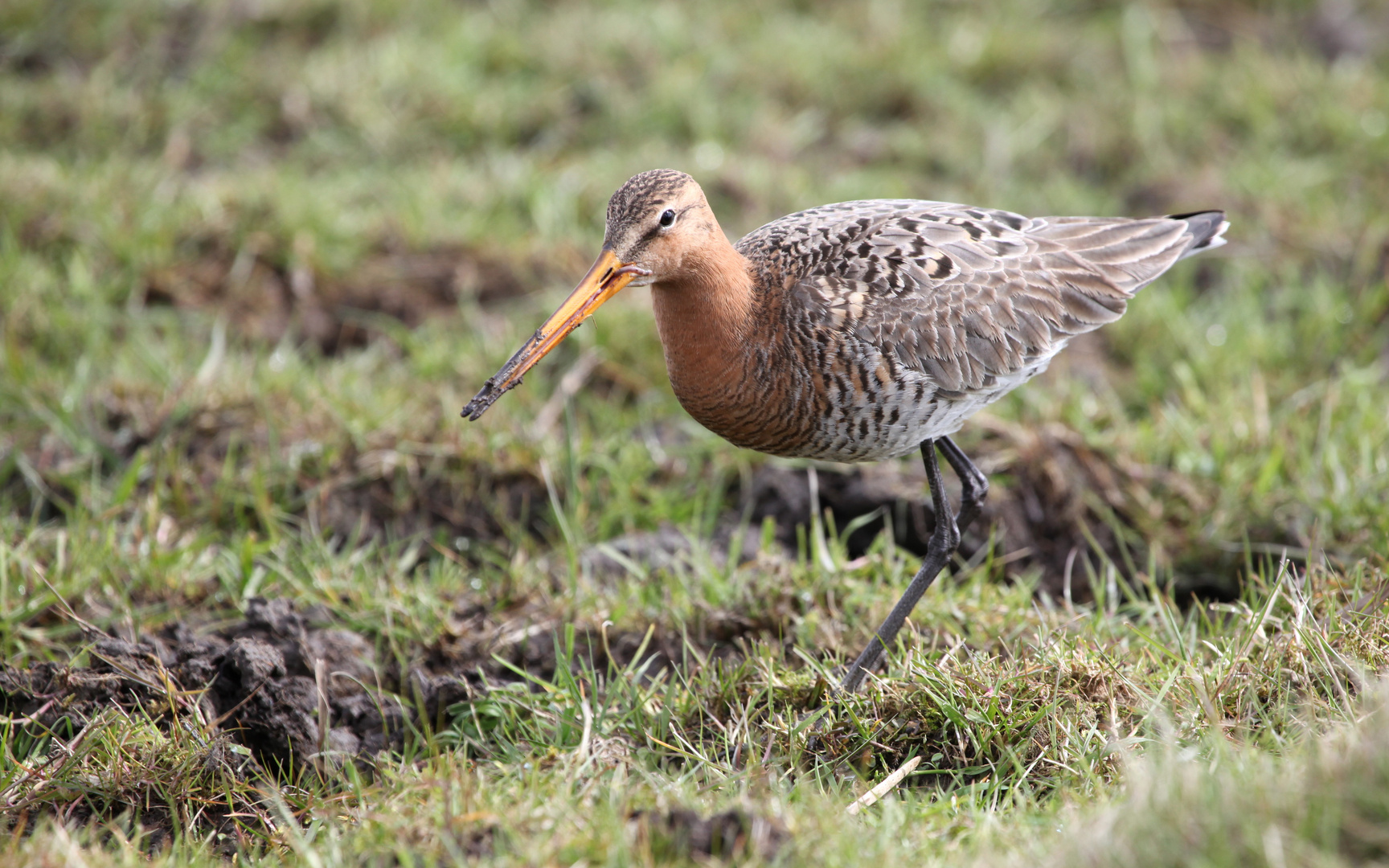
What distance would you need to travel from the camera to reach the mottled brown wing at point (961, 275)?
14.0 ft

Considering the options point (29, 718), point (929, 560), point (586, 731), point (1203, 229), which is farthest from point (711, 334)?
point (29, 718)

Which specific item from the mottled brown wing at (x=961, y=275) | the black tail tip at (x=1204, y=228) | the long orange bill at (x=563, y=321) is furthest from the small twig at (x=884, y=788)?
the black tail tip at (x=1204, y=228)

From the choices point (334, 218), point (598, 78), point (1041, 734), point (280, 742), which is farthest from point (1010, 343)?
point (598, 78)

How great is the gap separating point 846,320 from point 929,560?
0.88 metres

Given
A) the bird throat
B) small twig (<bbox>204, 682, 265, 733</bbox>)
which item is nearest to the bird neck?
the bird throat

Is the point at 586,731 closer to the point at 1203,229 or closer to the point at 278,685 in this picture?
the point at 278,685

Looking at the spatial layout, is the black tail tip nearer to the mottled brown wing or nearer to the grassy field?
the mottled brown wing

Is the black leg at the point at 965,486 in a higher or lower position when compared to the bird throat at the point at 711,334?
lower

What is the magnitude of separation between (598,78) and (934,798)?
18.3 feet

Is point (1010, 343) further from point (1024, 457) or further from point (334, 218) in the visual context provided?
point (334, 218)

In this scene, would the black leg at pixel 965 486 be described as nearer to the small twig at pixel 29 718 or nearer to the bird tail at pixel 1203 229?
the bird tail at pixel 1203 229

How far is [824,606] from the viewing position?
456 cm

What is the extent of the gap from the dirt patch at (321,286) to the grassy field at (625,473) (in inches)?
1.0

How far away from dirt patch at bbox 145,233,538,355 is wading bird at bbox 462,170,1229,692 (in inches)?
93.7
